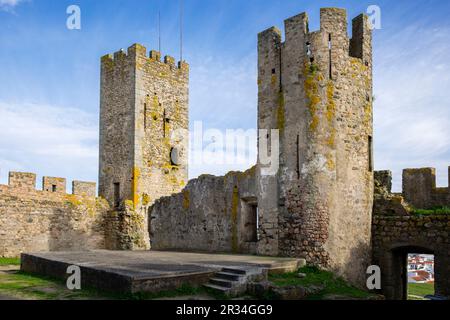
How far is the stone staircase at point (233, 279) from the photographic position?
8250 mm

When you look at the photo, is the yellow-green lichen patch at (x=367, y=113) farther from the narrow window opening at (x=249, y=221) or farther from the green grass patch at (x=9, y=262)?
the green grass patch at (x=9, y=262)

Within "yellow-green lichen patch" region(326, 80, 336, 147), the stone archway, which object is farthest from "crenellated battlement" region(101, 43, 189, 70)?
the stone archway

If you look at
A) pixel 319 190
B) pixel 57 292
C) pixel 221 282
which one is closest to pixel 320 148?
pixel 319 190

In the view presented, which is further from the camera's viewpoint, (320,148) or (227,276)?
(320,148)

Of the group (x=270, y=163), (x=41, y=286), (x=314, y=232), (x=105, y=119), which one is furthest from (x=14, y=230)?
(x=314, y=232)

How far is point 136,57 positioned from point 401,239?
52.2 feet

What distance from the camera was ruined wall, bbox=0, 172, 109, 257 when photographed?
59.6ft

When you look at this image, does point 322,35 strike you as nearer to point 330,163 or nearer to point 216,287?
point 330,163

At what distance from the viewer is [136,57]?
23000mm

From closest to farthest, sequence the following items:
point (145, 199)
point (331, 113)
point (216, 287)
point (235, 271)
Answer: point (216, 287) < point (235, 271) < point (331, 113) < point (145, 199)

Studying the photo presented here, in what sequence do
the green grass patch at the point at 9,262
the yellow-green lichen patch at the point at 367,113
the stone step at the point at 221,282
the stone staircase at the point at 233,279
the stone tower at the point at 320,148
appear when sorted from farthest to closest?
the green grass patch at the point at 9,262, the yellow-green lichen patch at the point at 367,113, the stone tower at the point at 320,148, the stone step at the point at 221,282, the stone staircase at the point at 233,279

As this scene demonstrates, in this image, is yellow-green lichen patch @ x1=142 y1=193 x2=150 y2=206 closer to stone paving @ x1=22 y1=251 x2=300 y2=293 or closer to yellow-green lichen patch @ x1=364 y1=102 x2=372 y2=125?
stone paving @ x1=22 y1=251 x2=300 y2=293

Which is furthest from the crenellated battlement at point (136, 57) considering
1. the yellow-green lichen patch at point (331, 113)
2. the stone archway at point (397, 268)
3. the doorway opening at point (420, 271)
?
the doorway opening at point (420, 271)

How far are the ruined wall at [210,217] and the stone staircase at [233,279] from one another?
15.2 ft
